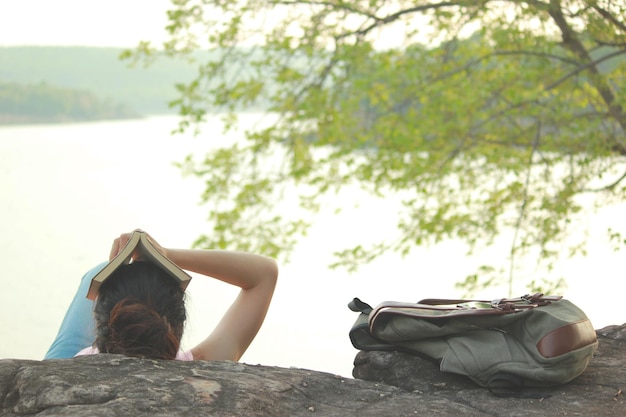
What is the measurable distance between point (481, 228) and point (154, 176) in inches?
951

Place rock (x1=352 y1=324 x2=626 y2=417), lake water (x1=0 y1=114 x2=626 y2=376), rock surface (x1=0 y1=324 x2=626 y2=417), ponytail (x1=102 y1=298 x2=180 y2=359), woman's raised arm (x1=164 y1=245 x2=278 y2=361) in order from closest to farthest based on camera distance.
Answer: rock surface (x1=0 y1=324 x2=626 y2=417)
ponytail (x1=102 y1=298 x2=180 y2=359)
rock (x1=352 y1=324 x2=626 y2=417)
woman's raised arm (x1=164 y1=245 x2=278 y2=361)
lake water (x1=0 y1=114 x2=626 y2=376)

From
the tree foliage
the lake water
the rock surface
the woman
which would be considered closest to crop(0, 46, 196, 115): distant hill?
the lake water

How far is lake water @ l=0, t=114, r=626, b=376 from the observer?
42.4 ft

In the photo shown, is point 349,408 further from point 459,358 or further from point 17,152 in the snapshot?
point 17,152

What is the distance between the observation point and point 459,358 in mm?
2367

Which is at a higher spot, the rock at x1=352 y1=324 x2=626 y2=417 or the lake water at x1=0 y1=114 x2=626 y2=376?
the lake water at x1=0 y1=114 x2=626 y2=376

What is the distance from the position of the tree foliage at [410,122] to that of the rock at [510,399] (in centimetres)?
392

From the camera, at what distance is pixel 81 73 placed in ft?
122

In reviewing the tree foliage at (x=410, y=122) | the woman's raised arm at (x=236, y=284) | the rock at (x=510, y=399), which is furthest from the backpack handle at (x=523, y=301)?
the tree foliage at (x=410, y=122)

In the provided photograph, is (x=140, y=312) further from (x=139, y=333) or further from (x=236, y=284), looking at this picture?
(x=236, y=284)

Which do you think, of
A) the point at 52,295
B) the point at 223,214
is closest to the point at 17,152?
the point at 52,295

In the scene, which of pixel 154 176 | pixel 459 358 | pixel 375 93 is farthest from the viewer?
pixel 154 176

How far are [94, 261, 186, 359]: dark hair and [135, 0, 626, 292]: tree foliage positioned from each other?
4343 mm

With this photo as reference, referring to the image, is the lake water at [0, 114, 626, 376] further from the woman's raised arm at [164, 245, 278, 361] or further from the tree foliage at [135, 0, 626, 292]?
the woman's raised arm at [164, 245, 278, 361]
